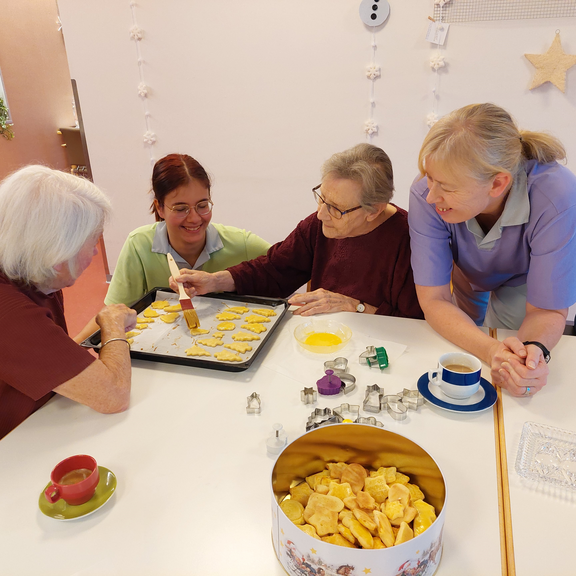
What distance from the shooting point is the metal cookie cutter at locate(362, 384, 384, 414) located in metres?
1.25

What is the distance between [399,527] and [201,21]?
3542 millimetres

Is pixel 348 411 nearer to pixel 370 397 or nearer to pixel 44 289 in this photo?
pixel 370 397

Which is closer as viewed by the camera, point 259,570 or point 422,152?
point 259,570

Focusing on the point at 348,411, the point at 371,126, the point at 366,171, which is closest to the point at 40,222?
the point at 348,411

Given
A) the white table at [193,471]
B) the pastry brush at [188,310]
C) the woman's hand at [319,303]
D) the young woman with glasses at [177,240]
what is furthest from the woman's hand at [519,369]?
the young woman with glasses at [177,240]

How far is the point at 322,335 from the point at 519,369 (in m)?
0.61

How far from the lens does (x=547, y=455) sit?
1099 millimetres

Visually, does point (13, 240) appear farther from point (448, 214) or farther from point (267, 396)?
point (448, 214)

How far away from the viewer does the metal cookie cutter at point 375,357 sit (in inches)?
56.7

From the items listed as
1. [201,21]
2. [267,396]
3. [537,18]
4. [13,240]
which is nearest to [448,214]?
[267,396]

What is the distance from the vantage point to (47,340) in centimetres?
118

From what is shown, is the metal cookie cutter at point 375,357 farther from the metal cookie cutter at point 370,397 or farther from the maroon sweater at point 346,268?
the maroon sweater at point 346,268

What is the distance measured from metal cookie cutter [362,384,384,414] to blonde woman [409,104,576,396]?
1.09ft

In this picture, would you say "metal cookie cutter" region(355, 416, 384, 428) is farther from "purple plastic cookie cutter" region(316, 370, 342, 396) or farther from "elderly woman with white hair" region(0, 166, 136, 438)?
"elderly woman with white hair" region(0, 166, 136, 438)
